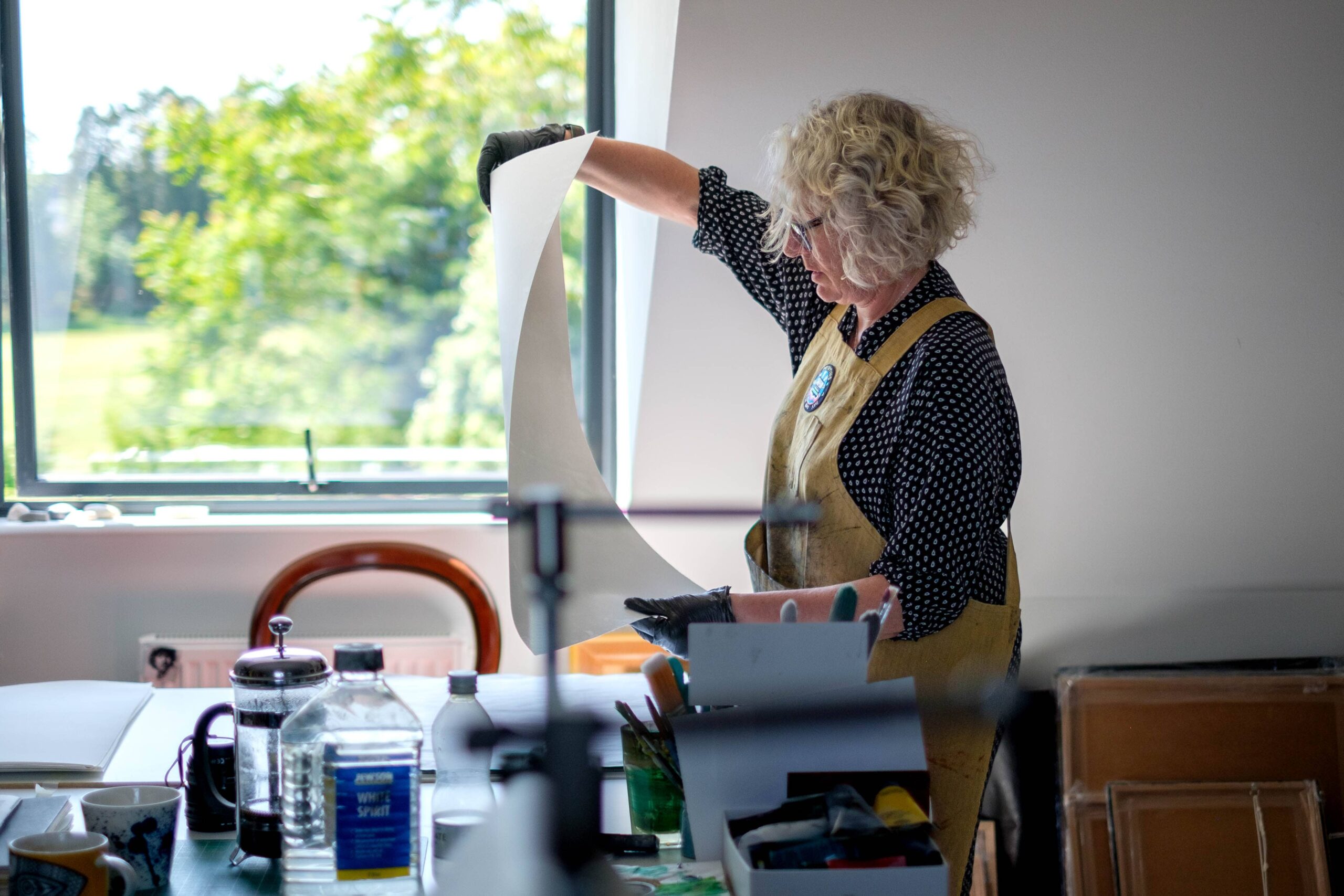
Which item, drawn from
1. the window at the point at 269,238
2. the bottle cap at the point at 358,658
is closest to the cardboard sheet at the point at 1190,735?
the window at the point at 269,238

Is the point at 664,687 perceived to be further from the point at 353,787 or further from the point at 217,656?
the point at 217,656

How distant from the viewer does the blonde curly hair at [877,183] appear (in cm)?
140

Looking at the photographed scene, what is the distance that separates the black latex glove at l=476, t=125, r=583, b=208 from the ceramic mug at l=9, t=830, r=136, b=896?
3.25 feet

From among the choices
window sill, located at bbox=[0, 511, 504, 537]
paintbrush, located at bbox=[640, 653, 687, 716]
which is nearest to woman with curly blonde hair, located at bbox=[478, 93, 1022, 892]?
paintbrush, located at bbox=[640, 653, 687, 716]

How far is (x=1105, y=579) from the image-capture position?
2.57 meters

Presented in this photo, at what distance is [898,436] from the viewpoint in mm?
1328

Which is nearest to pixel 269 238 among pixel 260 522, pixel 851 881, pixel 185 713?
pixel 260 522

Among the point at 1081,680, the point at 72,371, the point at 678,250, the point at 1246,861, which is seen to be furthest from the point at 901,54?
the point at 72,371

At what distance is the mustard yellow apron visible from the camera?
1.38m

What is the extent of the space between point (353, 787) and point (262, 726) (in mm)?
225

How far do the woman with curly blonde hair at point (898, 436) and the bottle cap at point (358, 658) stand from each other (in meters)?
0.34

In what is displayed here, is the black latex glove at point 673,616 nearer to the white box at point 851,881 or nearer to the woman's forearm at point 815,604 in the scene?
the woman's forearm at point 815,604

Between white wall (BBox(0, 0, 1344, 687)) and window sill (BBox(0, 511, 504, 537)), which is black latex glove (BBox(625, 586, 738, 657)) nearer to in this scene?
white wall (BBox(0, 0, 1344, 687))

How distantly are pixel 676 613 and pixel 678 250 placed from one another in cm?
116
